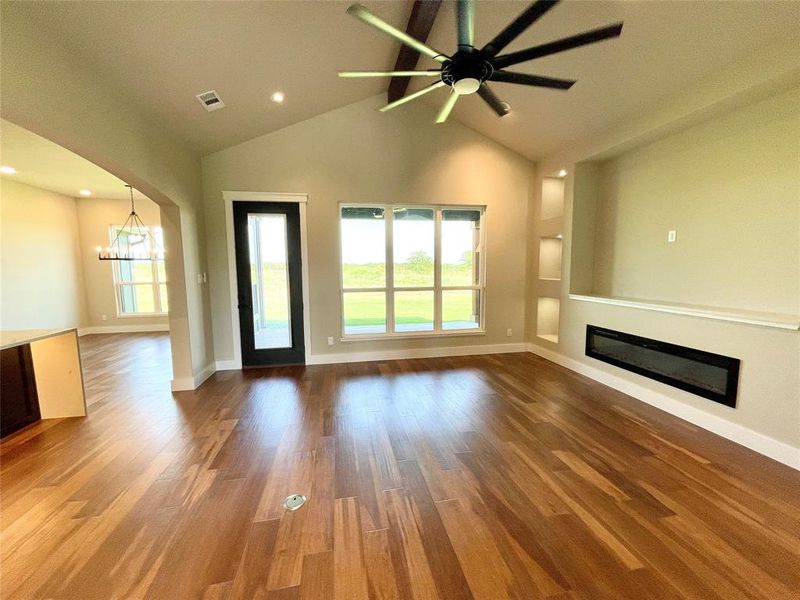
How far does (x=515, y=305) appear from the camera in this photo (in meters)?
5.27

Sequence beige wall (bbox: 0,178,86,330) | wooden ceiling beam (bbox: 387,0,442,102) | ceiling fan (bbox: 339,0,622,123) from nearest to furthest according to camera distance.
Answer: ceiling fan (bbox: 339,0,622,123), wooden ceiling beam (bbox: 387,0,442,102), beige wall (bbox: 0,178,86,330)

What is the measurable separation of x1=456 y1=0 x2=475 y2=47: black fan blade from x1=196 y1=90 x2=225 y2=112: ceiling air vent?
7.89 feet

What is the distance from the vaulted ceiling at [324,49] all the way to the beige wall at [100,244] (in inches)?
191

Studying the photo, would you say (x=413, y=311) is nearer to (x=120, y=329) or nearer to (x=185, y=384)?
(x=185, y=384)

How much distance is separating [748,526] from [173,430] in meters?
4.10

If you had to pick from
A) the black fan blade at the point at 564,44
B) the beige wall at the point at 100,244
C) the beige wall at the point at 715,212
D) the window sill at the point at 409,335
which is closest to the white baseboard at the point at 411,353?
the window sill at the point at 409,335

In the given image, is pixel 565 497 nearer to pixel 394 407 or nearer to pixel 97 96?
pixel 394 407

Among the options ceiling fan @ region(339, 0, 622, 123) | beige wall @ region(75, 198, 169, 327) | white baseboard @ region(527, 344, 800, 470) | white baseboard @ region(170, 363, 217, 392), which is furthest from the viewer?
beige wall @ region(75, 198, 169, 327)

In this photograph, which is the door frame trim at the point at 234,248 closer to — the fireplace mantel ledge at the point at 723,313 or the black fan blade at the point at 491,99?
the black fan blade at the point at 491,99

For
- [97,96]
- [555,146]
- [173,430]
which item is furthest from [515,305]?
[97,96]

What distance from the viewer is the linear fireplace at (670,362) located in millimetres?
2705

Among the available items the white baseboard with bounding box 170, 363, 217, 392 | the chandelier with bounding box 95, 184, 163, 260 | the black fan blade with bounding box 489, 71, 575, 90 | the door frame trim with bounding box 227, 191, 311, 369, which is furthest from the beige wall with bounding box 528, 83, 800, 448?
the chandelier with bounding box 95, 184, 163, 260

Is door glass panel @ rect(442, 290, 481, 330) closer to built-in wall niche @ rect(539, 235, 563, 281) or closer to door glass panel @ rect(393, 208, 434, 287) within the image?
door glass panel @ rect(393, 208, 434, 287)

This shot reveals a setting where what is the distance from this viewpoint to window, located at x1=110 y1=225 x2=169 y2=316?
7219 mm
